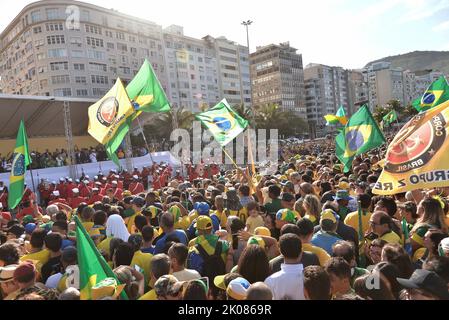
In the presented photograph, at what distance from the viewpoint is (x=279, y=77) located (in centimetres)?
10481

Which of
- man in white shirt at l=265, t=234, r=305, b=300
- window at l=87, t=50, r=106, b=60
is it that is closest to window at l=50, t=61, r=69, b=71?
window at l=87, t=50, r=106, b=60

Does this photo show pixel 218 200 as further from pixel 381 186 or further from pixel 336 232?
pixel 381 186

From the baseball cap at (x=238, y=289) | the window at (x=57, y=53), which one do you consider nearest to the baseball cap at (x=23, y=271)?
the baseball cap at (x=238, y=289)

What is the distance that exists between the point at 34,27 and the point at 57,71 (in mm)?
8587

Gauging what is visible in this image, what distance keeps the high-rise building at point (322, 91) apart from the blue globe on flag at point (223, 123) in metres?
109

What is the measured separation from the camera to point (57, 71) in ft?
191

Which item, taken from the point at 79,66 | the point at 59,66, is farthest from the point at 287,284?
the point at 79,66

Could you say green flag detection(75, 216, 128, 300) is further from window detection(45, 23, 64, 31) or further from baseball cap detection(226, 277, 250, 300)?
window detection(45, 23, 64, 31)

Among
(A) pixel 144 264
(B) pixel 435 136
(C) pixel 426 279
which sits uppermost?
(B) pixel 435 136

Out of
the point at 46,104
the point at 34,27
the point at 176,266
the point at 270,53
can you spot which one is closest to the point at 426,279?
the point at 176,266

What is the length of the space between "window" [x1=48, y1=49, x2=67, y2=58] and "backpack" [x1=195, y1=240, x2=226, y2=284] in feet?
205

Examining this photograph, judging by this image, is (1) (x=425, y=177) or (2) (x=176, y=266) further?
(1) (x=425, y=177)
